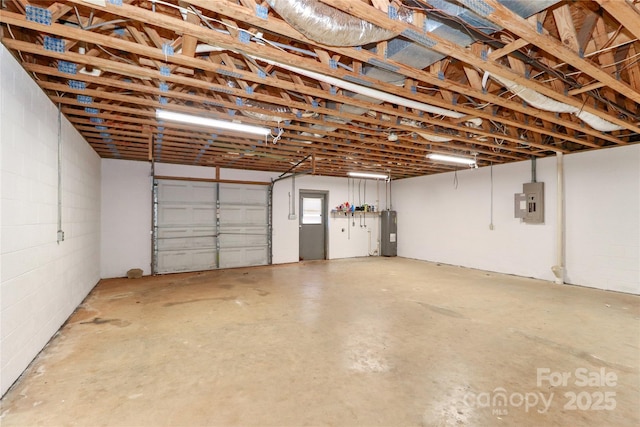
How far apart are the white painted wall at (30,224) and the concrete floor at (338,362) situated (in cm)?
27

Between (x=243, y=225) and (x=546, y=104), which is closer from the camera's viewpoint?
(x=546, y=104)

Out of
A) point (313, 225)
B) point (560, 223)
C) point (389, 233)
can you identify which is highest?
point (560, 223)

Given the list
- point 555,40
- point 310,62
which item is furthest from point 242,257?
point 555,40

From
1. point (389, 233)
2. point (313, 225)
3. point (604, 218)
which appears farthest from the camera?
point (389, 233)

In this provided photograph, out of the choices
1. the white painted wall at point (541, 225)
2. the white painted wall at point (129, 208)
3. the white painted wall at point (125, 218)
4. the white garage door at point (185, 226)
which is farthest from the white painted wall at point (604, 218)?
the white painted wall at point (125, 218)

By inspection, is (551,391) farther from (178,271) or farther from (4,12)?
(178,271)

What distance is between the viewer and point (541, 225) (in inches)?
235

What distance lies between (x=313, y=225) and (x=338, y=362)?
6029 millimetres

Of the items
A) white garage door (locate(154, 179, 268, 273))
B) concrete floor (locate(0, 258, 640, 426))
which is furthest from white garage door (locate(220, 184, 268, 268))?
concrete floor (locate(0, 258, 640, 426))

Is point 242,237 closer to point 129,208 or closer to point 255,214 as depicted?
point 255,214

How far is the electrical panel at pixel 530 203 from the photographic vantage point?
5.90 m

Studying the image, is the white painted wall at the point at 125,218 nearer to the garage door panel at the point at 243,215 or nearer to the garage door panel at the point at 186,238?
the garage door panel at the point at 186,238

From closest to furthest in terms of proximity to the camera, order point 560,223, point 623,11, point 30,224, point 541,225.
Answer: point 623,11 < point 30,224 < point 560,223 < point 541,225

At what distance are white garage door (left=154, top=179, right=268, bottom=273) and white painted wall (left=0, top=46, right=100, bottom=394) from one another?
269 cm
